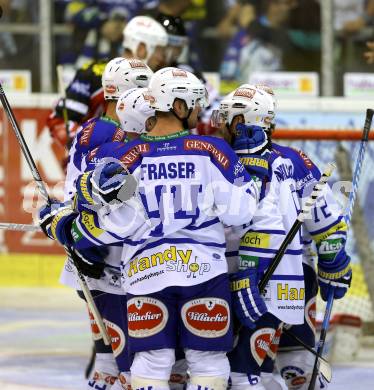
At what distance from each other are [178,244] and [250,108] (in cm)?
70

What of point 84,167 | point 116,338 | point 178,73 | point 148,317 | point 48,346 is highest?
point 178,73

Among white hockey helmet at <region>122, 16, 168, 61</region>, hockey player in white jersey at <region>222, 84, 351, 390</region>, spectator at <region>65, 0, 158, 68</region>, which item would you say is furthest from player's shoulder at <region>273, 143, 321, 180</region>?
spectator at <region>65, 0, 158, 68</region>

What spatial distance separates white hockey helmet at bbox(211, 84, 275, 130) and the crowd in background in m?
4.37

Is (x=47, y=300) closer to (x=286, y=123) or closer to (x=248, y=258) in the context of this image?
(x=286, y=123)

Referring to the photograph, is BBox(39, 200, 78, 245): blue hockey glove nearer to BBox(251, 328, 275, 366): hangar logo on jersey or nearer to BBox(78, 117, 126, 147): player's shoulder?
BBox(78, 117, 126, 147): player's shoulder

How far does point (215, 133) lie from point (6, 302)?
2.67m

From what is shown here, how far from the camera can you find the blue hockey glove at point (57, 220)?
5.35m

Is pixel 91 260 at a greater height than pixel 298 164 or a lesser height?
lesser

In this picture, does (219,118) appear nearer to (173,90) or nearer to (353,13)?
(173,90)

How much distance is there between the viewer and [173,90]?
5.15 m

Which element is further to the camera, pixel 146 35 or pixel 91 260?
pixel 146 35

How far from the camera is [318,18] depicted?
981 centimetres

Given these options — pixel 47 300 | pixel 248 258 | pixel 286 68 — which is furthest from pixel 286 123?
pixel 248 258

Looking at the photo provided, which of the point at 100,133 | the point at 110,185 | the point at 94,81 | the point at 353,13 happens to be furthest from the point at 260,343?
the point at 353,13
